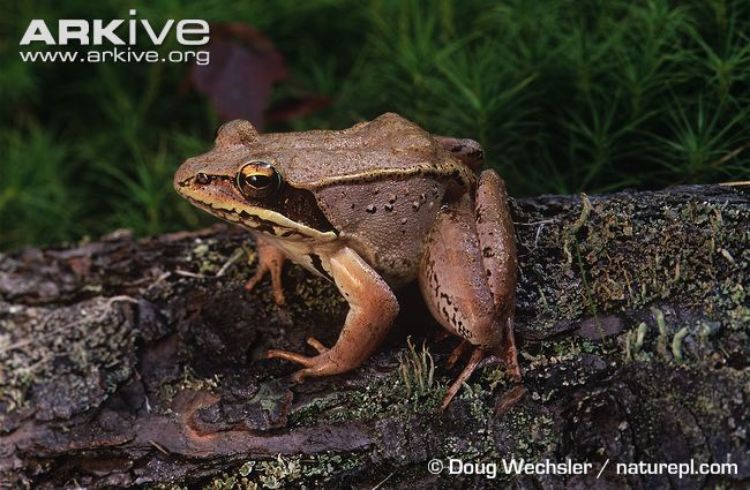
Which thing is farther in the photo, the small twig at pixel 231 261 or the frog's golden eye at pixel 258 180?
the small twig at pixel 231 261

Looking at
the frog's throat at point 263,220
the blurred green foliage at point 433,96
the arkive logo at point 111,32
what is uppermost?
the arkive logo at point 111,32

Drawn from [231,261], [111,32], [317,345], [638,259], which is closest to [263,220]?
[317,345]

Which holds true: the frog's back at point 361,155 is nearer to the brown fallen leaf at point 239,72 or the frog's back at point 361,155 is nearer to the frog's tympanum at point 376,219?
the frog's tympanum at point 376,219

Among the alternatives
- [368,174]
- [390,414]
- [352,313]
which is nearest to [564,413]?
[390,414]

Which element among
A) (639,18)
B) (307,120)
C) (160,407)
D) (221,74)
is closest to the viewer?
(160,407)

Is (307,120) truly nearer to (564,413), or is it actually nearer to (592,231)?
(592,231)

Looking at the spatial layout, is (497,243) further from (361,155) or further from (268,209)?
(268,209)

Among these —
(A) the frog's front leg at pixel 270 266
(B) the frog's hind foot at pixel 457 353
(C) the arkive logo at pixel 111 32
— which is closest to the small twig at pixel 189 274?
(A) the frog's front leg at pixel 270 266

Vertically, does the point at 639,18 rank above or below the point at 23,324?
above

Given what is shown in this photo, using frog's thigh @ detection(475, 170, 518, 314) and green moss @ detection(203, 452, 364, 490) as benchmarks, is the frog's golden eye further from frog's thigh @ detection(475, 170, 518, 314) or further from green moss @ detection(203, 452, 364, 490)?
green moss @ detection(203, 452, 364, 490)
